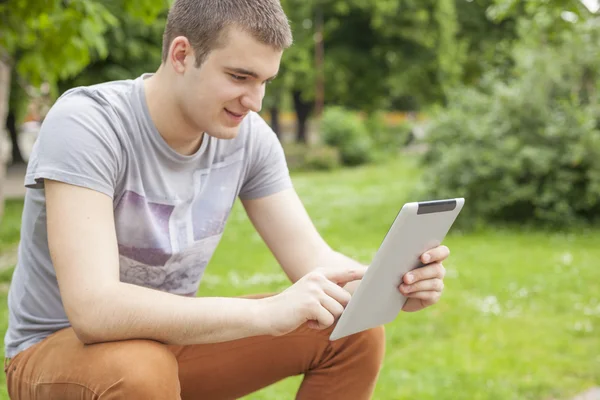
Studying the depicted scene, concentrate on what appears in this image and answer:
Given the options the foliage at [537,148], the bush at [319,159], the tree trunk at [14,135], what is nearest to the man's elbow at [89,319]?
the foliage at [537,148]

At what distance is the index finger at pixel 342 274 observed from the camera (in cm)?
219

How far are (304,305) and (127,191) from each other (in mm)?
625

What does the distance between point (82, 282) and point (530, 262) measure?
6.36 metres

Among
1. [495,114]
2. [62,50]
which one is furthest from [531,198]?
[62,50]

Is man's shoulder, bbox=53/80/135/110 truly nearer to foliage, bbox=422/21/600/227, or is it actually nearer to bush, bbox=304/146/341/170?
foliage, bbox=422/21/600/227

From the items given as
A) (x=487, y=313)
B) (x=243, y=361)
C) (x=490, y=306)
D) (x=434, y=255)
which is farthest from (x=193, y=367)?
(x=490, y=306)

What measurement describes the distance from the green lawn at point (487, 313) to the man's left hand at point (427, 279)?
1810 millimetres

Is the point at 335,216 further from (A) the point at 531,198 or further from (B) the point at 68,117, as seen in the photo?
(B) the point at 68,117

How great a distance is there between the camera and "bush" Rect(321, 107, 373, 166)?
23.0 m

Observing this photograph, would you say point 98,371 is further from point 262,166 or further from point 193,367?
point 262,166

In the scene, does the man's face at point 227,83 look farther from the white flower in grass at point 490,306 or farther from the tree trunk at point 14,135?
the tree trunk at point 14,135

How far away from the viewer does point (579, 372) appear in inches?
168

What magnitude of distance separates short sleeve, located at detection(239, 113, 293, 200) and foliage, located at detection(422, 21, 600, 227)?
7353 millimetres

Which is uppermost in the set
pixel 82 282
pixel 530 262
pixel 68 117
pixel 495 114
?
pixel 68 117
